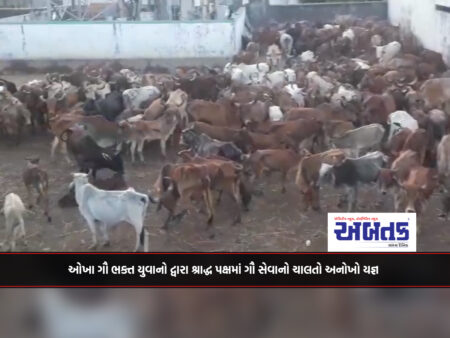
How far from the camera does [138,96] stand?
222 inches

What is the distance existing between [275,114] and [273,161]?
1081 mm

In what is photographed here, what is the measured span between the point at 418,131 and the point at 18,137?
2.72 m

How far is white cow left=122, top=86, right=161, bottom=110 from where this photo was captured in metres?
5.47

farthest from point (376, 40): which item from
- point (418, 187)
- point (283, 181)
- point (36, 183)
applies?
point (36, 183)

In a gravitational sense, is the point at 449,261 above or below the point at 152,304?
above

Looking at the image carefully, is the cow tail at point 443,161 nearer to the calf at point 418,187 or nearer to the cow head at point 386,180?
the calf at point 418,187

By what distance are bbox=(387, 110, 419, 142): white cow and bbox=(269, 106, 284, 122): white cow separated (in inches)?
29.8

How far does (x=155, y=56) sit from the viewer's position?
7266mm

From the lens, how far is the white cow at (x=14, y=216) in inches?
123

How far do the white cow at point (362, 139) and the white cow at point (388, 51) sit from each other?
286cm

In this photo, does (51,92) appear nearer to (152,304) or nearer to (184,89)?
(184,89)

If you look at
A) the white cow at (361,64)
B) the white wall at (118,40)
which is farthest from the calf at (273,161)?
the white cow at (361,64)

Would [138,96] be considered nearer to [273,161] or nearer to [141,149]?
[141,149]

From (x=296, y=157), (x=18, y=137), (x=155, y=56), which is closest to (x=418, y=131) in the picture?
(x=296, y=157)
